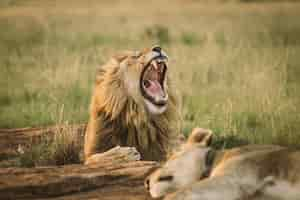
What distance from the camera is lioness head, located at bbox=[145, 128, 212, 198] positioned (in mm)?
3861

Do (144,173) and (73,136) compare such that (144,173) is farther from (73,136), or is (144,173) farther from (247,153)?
(73,136)

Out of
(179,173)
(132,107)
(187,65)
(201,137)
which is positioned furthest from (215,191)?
(187,65)

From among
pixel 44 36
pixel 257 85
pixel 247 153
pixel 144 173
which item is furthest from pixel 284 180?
pixel 44 36

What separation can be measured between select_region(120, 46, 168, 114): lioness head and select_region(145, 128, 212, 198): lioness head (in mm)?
2253

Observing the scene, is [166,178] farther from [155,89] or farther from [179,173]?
[155,89]

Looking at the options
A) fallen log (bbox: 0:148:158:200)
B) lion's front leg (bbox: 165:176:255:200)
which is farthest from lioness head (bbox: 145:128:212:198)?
fallen log (bbox: 0:148:158:200)

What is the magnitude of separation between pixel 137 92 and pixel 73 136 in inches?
30.6

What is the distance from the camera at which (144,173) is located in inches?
192

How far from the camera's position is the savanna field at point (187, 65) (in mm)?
7734

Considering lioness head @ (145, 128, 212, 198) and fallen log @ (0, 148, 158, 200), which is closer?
lioness head @ (145, 128, 212, 198)

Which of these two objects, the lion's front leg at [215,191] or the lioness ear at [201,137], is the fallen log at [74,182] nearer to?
the lioness ear at [201,137]

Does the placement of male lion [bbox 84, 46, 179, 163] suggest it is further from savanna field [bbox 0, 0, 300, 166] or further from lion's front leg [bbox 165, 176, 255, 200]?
lion's front leg [bbox 165, 176, 255, 200]

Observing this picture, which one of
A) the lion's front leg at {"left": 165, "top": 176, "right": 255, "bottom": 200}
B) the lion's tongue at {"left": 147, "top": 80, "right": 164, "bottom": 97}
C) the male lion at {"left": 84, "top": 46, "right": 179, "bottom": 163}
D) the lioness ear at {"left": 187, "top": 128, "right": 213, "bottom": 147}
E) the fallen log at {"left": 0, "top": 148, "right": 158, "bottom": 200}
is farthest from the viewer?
the lion's tongue at {"left": 147, "top": 80, "right": 164, "bottom": 97}

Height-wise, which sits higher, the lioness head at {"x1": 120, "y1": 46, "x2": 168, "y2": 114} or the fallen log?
the lioness head at {"x1": 120, "y1": 46, "x2": 168, "y2": 114}
